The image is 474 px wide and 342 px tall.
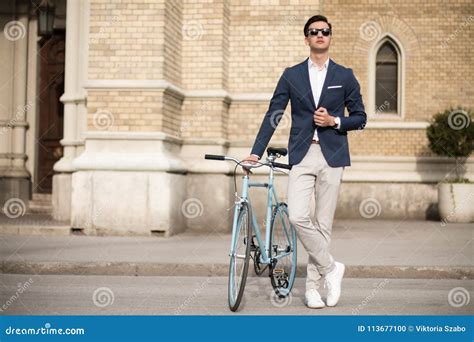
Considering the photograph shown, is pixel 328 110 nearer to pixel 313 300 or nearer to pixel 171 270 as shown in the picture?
pixel 313 300

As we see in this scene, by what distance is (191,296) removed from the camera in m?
6.25

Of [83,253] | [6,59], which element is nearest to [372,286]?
[83,253]

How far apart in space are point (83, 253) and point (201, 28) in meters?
4.94

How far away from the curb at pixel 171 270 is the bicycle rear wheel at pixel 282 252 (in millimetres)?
1761

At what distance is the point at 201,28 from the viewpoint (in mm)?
11805

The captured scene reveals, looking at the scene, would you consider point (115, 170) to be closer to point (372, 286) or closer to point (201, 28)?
point (201, 28)

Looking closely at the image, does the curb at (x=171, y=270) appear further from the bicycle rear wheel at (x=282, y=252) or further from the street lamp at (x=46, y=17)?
the street lamp at (x=46, y=17)

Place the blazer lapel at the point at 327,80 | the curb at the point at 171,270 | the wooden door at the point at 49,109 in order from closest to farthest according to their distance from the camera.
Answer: the blazer lapel at the point at 327,80 → the curb at the point at 171,270 → the wooden door at the point at 49,109

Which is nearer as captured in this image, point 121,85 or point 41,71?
point 121,85

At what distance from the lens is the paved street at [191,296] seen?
18.2ft

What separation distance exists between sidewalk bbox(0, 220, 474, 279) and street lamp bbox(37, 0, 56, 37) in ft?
14.5

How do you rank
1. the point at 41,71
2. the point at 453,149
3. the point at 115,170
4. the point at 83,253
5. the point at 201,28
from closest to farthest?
the point at 83,253
the point at 115,170
the point at 201,28
the point at 453,149
the point at 41,71

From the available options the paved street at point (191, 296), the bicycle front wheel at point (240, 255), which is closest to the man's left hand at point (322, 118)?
the bicycle front wheel at point (240, 255)

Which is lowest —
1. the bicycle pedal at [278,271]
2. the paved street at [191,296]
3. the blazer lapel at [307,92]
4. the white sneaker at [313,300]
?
the paved street at [191,296]
